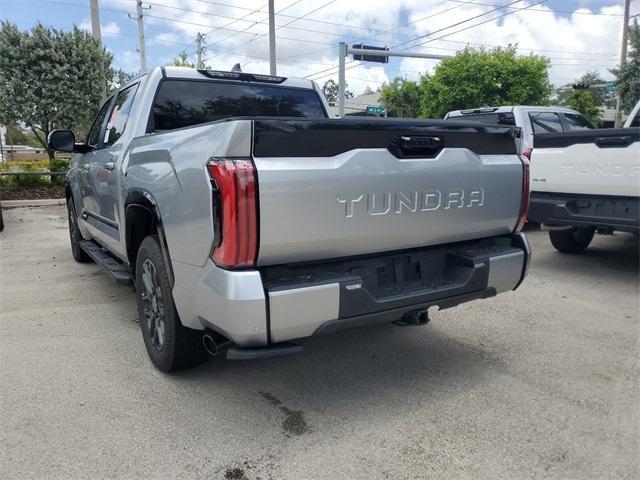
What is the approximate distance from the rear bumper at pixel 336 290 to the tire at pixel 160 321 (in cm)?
24

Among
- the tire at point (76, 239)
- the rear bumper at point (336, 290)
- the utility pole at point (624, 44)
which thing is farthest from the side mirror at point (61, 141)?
the utility pole at point (624, 44)

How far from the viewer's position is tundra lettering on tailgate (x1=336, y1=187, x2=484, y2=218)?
271 cm

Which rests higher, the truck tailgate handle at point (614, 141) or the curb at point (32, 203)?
the truck tailgate handle at point (614, 141)

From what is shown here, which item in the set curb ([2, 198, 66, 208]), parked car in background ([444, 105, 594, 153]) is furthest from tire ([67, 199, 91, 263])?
curb ([2, 198, 66, 208])

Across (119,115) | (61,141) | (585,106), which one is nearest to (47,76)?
(61,141)

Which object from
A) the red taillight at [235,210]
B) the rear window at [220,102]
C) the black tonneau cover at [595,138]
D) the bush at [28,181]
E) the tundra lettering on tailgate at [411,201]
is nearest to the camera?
the red taillight at [235,210]

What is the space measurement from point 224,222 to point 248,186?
8.0 inches

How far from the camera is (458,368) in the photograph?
360cm

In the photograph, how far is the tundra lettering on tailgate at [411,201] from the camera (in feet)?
8.90

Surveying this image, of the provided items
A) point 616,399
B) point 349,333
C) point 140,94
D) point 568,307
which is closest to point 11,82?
point 140,94

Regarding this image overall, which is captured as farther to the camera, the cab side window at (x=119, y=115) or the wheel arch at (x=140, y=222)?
the cab side window at (x=119, y=115)

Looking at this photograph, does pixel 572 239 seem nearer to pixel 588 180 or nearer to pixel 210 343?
pixel 588 180

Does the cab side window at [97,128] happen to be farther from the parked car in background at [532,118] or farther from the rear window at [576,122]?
the rear window at [576,122]

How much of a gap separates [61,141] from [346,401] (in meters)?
3.85
